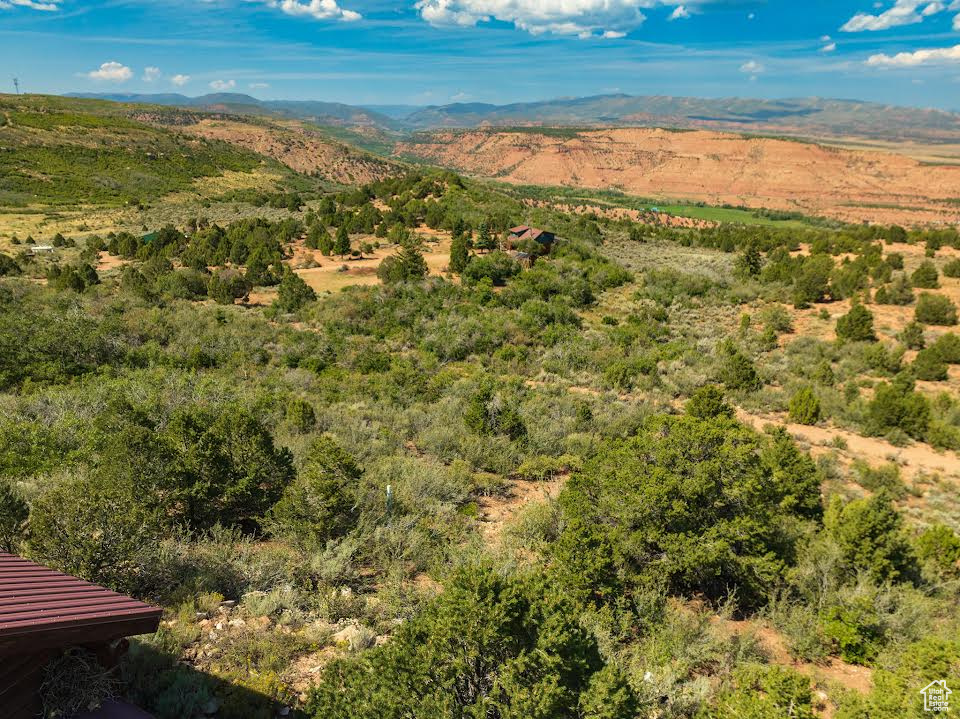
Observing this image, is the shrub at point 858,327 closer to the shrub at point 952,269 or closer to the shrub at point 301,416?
the shrub at point 952,269

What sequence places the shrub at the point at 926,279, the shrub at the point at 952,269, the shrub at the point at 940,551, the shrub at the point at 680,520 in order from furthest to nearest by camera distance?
the shrub at the point at 952,269 → the shrub at the point at 926,279 → the shrub at the point at 940,551 → the shrub at the point at 680,520

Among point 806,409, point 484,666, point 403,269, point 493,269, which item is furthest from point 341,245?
point 484,666

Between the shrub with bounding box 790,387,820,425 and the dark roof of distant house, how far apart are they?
696 inches

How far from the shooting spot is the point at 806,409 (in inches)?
643

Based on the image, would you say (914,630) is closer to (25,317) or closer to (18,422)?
(18,422)

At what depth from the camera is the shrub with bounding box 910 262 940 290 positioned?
28.9 metres

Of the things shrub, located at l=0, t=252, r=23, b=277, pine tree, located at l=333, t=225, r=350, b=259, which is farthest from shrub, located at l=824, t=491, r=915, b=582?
shrub, located at l=0, t=252, r=23, b=277

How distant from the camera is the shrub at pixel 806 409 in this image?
1625 cm

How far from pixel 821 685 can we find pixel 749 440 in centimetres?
355

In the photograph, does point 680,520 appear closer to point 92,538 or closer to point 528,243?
point 92,538

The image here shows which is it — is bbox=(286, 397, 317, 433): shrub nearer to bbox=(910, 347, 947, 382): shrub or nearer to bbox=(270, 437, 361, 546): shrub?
bbox=(270, 437, 361, 546): shrub

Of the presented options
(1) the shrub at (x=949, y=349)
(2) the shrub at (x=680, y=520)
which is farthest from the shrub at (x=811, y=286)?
(2) the shrub at (x=680, y=520)

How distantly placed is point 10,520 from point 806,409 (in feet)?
62.8

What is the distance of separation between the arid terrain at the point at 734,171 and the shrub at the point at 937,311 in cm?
7734
